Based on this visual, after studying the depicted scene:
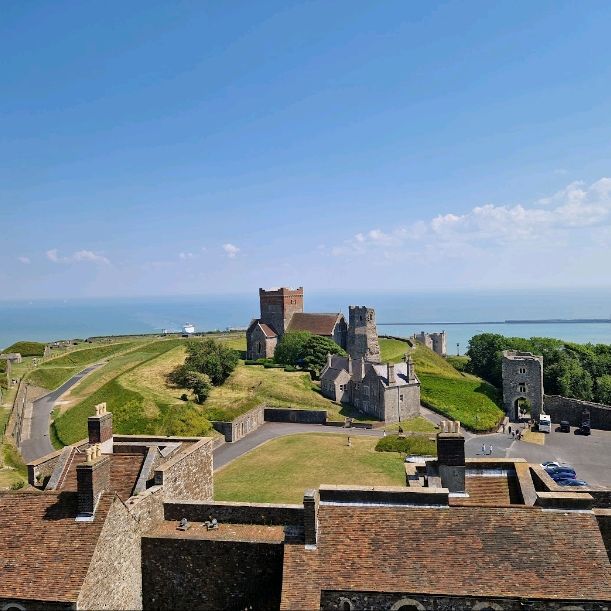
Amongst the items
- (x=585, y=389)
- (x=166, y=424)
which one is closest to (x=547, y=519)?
(x=166, y=424)

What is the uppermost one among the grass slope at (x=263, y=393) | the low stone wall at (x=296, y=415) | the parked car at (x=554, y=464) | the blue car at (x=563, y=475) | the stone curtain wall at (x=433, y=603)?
the stone curtain wall at (x=433, y=603)

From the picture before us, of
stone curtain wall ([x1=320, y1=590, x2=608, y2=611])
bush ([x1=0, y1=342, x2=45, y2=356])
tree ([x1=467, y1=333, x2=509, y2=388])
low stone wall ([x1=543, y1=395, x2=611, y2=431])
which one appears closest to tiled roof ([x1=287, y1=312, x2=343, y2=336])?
tree ([x1=467, y1=333, x2=509, y2=388])

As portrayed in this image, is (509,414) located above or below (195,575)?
below

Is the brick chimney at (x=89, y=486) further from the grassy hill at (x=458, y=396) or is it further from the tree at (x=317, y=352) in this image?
the tree at (x=317, y=352)

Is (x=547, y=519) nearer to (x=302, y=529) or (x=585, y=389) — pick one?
(x=302, y=529)

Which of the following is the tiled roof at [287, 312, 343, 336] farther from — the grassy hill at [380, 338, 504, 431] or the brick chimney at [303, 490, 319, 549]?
the brick chimney at [303, 490, 319, 549]

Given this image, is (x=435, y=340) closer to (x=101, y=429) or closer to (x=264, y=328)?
(x=264, y=328)

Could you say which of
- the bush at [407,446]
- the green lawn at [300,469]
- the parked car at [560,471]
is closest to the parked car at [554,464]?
the parked car at [560,471]
